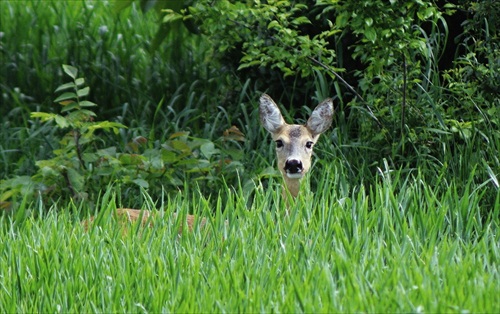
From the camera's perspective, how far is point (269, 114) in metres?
6.24

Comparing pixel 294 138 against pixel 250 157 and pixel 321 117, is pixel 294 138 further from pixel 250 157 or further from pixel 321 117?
pixel 250 157

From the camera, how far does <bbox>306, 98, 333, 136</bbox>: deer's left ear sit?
614cm

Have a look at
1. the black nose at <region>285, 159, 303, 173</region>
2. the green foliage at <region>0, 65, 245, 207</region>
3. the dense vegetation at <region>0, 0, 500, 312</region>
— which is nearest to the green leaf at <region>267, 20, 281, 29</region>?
the dense vegetation at <region>0, 0, 500, 312</region>

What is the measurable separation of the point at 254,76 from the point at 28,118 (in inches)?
70.3

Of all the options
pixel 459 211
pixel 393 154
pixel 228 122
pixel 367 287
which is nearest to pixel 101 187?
pixel 228 122

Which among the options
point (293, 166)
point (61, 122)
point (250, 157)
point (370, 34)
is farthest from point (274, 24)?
point (61, 122)

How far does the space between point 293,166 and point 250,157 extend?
1455 millimetres

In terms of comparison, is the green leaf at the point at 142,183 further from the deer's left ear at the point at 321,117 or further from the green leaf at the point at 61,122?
the deer's left ear at the point at 321,117

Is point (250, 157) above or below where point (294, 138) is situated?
below

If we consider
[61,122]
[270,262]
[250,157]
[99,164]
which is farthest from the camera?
[250,157]

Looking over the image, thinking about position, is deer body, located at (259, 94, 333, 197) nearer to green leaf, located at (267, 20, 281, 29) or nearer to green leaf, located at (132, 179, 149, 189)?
green leaf, located at (267, 20, 281, 29)

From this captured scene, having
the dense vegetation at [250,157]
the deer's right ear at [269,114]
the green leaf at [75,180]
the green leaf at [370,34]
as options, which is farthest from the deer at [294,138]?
the green leaf at [75,180]

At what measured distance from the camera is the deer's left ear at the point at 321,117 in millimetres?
6137

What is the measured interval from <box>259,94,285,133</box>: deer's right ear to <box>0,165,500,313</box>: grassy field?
843 millimetres
